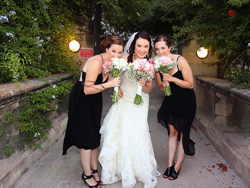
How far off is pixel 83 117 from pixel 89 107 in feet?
0.51

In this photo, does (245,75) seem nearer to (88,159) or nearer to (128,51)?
(128,51)

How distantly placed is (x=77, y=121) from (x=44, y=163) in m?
1.38

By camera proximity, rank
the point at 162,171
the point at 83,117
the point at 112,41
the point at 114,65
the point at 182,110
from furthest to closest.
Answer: the point at 162,171 → the point at 182,110 → the point at 83,117 → the point at 112,41 → the point at 114,65

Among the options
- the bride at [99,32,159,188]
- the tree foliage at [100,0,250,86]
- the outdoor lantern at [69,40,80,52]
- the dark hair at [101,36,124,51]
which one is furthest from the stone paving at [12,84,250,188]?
the outdoor lantern at [69,40,80,52]

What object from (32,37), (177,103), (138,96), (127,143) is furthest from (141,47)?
(32,37)

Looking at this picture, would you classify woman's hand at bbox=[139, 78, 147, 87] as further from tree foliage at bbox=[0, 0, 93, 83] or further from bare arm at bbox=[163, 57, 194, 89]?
tree foliage at bbox=[0, 0, 93, 83]

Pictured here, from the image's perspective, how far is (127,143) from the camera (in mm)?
3234

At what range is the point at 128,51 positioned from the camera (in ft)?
11.2

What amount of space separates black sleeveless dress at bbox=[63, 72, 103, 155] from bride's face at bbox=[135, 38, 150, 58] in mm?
619

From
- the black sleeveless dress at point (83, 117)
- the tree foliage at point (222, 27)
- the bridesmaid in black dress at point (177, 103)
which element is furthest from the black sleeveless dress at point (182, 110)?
the tree foliage at point (222, 27)

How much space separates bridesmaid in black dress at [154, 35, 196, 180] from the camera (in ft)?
10.3

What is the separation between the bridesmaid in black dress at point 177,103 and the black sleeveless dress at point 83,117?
3.16 feet

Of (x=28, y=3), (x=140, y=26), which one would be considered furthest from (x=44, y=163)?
(x=140, y=26)

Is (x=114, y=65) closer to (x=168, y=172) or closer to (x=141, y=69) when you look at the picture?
(x=141, y=69)
